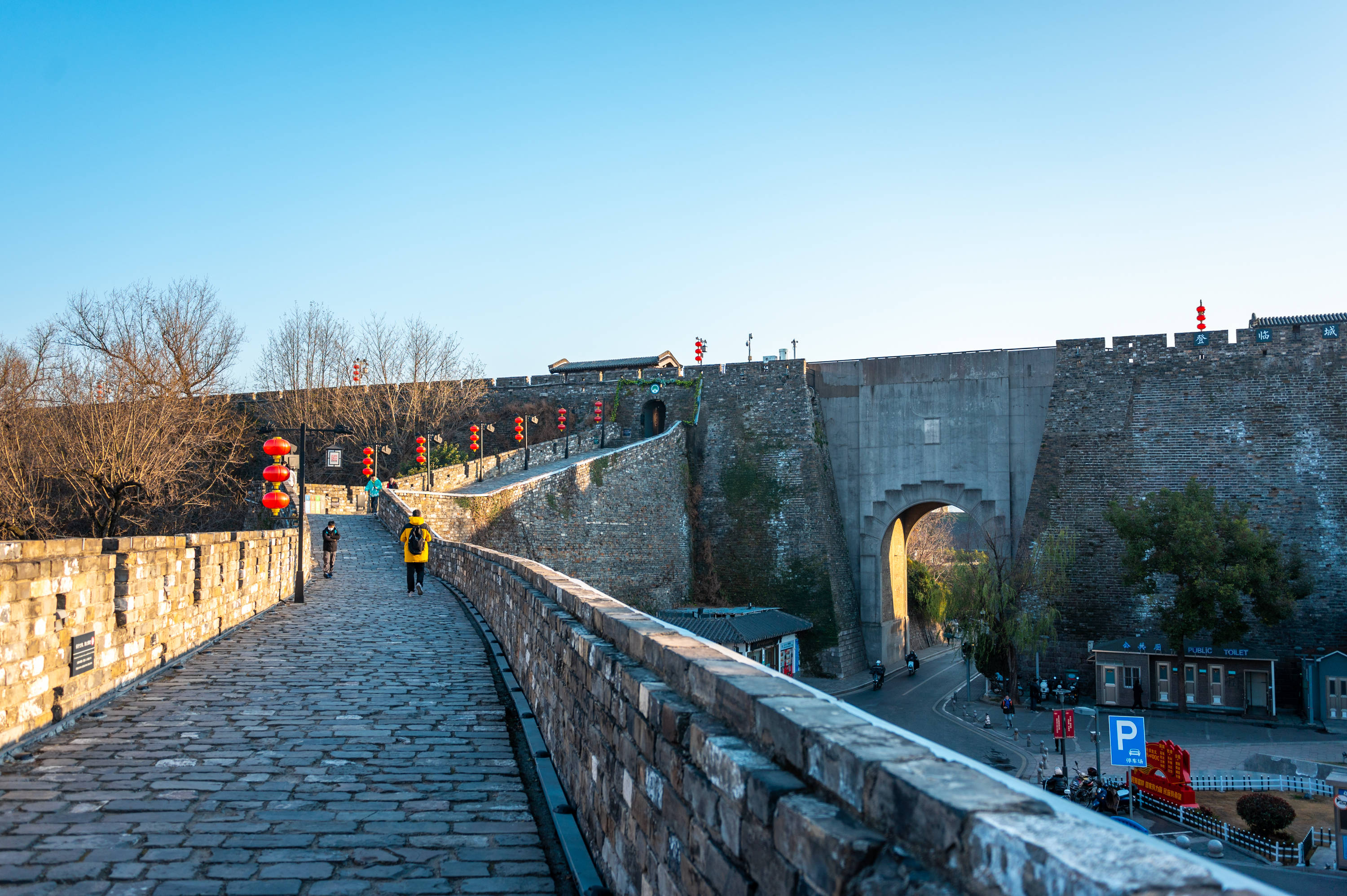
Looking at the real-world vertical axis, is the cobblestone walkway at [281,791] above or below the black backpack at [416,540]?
below

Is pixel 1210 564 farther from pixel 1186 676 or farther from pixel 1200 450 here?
pixel 1200 450

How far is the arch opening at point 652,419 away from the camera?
3284cm

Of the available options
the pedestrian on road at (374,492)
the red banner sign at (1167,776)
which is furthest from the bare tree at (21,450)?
the red banner sign at (1167,776)

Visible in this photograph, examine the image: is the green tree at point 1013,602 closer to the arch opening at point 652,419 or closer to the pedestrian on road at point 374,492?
the arch opening at point 652,419

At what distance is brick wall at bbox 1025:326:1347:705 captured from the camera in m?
21.0

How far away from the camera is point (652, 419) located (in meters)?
33.2

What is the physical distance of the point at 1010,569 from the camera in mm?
23906

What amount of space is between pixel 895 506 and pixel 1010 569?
4115 mm

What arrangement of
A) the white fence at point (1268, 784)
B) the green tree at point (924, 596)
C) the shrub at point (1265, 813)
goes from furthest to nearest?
the green tree at point (924, 596) → the white fence at point (1268, 784) → the shrub at point (1265, 813)

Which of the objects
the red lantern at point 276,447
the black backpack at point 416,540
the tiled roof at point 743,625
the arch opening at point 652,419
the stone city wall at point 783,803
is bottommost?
the tiled roof at point 743,625

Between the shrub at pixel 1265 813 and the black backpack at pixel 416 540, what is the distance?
13.7 meters

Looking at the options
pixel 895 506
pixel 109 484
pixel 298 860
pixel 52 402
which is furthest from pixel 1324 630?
pixel 52 402

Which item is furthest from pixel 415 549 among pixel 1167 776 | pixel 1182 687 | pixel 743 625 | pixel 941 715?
pixel 1182 687

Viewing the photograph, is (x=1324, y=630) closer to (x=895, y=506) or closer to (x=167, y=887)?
(x=895, y=506)
